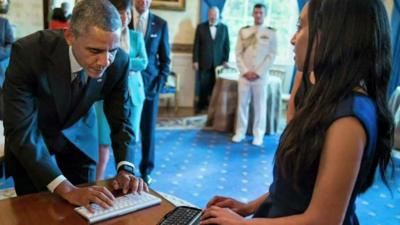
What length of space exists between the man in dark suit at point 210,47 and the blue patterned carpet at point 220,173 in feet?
5.39

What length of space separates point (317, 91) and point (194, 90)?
550 cm

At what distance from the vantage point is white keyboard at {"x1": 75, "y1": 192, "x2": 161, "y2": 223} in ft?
3.79

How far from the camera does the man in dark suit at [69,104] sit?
127 cm

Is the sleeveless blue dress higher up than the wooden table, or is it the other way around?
the sleeveless blue dress

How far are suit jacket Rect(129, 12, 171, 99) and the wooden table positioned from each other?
1.82 m

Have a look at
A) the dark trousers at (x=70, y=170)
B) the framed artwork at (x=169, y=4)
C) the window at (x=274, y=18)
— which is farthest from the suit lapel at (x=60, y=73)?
the window at (x=274, y=18)

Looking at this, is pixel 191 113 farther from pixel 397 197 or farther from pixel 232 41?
pixel 397 197

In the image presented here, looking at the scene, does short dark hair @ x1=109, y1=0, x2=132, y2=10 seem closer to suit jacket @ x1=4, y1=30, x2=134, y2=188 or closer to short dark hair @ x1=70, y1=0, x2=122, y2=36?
suit jacket @ x1=4, y1=30, x2=134, y2=188

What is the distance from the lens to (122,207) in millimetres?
1216

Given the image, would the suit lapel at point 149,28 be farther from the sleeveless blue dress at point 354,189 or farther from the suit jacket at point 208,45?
the suit jacket at point 208,45

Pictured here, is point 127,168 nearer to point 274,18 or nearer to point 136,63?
point 136,63

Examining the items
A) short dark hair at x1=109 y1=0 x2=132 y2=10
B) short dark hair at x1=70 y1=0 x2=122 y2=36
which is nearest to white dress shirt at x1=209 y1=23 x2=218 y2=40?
short dark hair at x1=109 y1=0 x2=132 y2=10

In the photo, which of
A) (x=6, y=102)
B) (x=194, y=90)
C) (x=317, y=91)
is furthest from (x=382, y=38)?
(x=194, y=90)

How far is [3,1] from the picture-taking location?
17.0 feet
